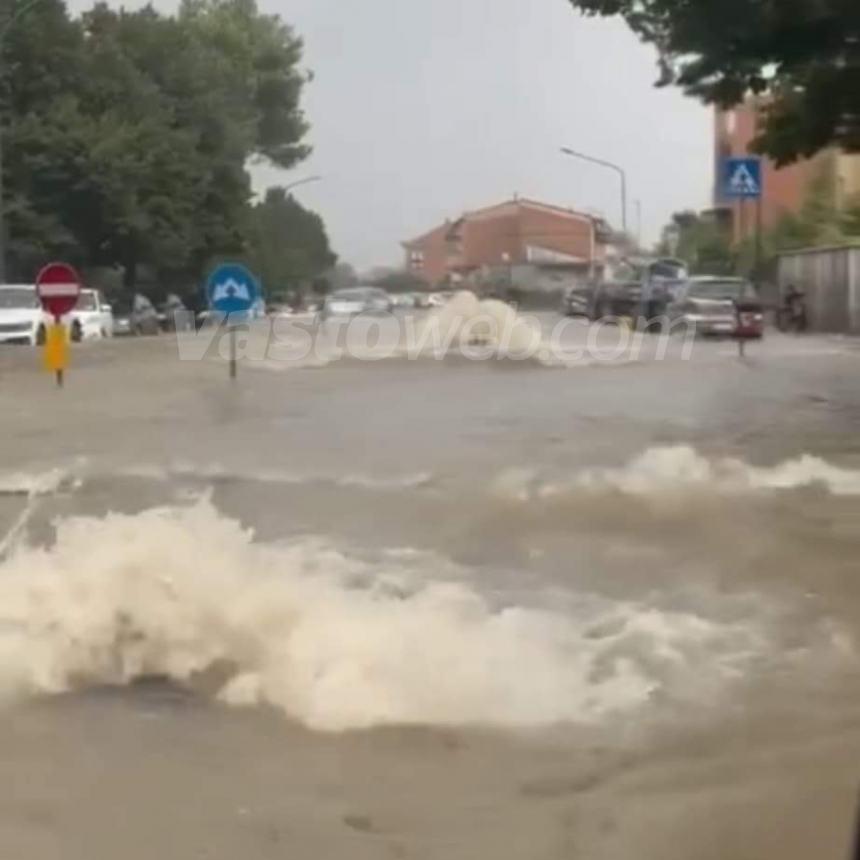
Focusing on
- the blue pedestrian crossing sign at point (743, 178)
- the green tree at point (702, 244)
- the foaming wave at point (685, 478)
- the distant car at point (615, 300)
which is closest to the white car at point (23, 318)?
the distant car at point (615, 300)

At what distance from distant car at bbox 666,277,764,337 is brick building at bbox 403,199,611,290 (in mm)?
83288

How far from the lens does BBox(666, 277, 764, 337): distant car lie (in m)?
40.3

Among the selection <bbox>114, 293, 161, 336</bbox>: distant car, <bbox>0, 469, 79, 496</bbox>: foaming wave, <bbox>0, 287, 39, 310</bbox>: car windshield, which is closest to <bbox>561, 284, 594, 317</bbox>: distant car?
<bbox>114, 293, 161, 336</bbox>: distant car

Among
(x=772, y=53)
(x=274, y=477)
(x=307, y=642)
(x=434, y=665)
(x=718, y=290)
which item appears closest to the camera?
(x=434, y=665)

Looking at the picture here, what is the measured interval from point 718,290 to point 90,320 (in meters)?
13.1

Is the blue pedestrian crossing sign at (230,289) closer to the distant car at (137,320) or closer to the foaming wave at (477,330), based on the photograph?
the foaming wave at (477,330)

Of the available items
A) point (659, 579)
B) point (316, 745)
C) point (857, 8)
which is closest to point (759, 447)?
point (857, 8)

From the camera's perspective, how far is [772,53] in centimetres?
1978

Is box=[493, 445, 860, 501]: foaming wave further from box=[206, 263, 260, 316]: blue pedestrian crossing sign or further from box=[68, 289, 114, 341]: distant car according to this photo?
box=[68, 289, 114, 341]: distant car

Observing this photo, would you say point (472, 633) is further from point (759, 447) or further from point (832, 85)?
point (832, 85)

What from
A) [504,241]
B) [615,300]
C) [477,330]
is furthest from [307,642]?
[504,241]

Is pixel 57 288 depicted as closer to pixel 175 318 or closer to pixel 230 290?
pixel 230 290

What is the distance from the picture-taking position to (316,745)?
256 inches

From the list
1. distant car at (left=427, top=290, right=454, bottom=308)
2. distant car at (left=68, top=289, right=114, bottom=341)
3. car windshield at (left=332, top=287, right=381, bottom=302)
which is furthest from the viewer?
car windshield at (left=332, top=287, right=381, bottom=302)
